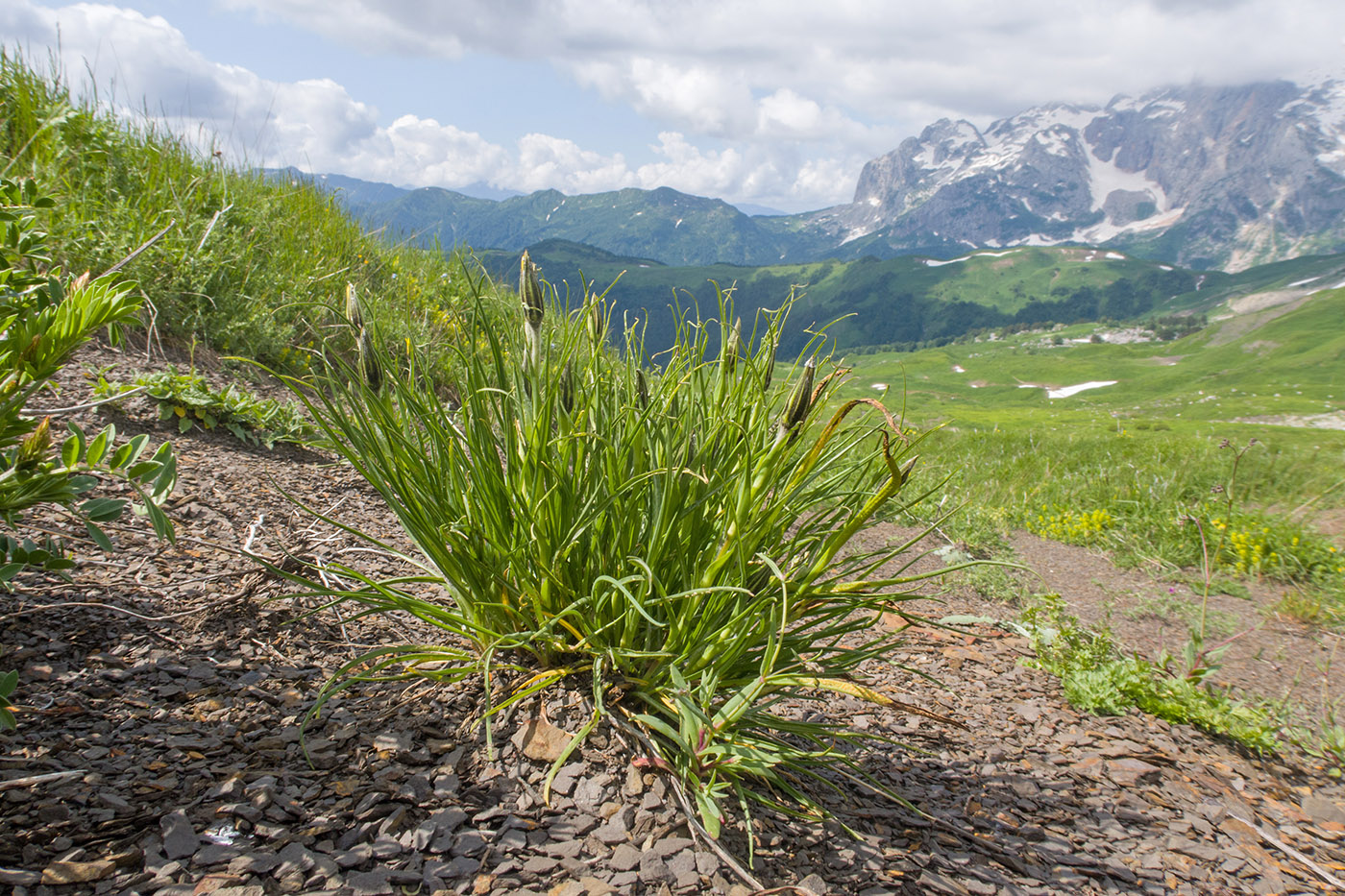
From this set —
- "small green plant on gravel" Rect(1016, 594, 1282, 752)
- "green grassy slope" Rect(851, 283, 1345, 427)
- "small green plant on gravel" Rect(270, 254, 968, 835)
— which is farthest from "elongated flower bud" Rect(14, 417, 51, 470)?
"green grassy slope" Rect(851, 283, 1345, 427)

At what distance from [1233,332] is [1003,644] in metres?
215

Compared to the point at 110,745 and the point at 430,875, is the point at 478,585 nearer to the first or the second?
the point at 430,875

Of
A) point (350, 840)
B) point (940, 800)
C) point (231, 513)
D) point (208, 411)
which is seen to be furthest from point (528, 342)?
point (208, 411)

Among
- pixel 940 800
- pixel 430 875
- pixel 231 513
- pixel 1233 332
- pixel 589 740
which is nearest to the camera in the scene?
pixel 430 875

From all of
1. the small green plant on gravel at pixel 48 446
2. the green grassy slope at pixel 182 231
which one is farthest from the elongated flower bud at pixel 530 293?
the green grassy slope at pixel 182 231

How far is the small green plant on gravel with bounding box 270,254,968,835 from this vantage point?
2.04 metres

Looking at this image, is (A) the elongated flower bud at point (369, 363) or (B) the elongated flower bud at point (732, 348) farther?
(B) the elongated flower bud at point (732, 348)

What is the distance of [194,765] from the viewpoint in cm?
184

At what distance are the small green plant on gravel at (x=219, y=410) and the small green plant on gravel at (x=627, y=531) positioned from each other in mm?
2266

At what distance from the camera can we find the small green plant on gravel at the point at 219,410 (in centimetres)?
415

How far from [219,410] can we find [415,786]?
3469 mm

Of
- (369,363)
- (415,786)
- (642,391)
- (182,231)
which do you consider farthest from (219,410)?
(415,786)

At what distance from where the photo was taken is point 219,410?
440cm

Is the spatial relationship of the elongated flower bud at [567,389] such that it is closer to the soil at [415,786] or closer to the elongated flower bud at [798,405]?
the elongated flower bud at [798,405]
